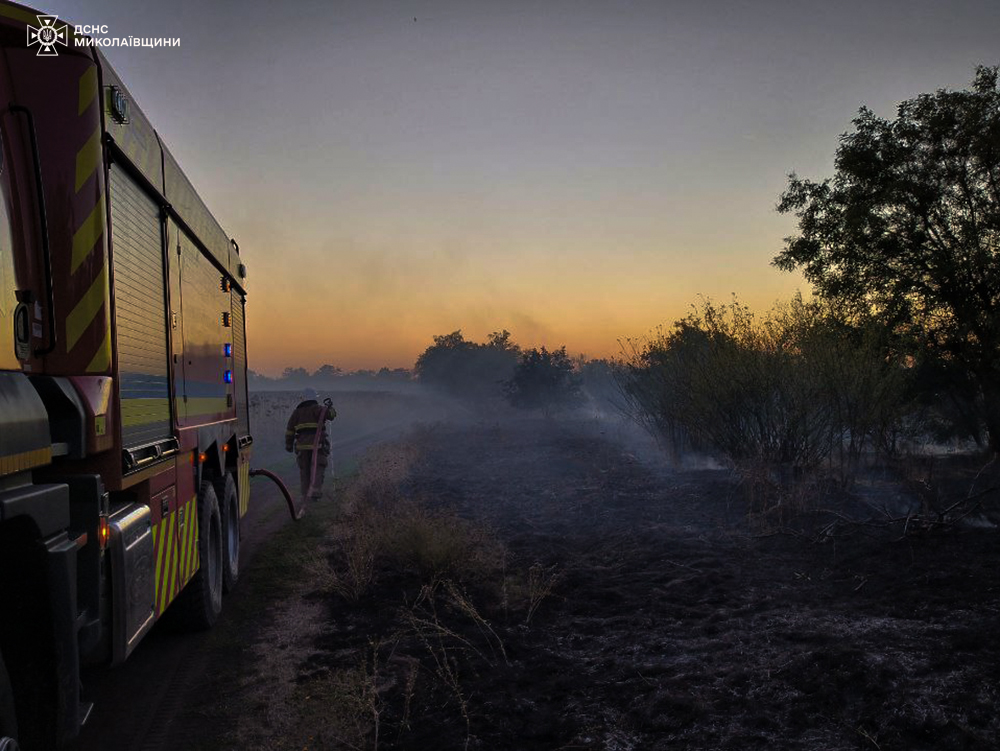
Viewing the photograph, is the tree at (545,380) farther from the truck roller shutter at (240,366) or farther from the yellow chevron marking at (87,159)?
the yellow chevron marking at (87,159)

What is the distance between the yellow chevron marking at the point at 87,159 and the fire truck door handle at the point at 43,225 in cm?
21

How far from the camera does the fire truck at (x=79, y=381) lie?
2.72 meters

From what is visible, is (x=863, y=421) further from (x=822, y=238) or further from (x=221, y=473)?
(x=221, y=473)

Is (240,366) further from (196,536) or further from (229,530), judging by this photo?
(196,536)

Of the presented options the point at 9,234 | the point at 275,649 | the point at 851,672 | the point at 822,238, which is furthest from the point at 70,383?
the point at 822,238

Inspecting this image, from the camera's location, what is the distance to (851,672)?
4355mm

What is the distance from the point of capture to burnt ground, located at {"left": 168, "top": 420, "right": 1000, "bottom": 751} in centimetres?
402

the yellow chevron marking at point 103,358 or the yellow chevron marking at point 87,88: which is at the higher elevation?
the yellow chevron marking at point 87,88

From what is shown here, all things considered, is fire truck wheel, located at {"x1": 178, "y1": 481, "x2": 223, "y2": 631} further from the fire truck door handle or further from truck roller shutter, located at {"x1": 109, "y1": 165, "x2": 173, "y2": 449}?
the fire truck door handle

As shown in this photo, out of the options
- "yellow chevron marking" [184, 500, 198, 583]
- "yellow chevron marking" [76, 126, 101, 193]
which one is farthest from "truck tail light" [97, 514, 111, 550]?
"yellow chevron marking" [184, 500, 198, 583]

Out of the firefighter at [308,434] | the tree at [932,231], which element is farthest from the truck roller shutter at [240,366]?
the tree at [932,231]

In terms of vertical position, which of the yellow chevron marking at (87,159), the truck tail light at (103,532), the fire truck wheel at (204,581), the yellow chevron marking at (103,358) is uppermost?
the yellow chevron marking at (87,159)

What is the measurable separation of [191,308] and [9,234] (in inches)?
115

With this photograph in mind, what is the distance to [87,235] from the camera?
3.55 meters
